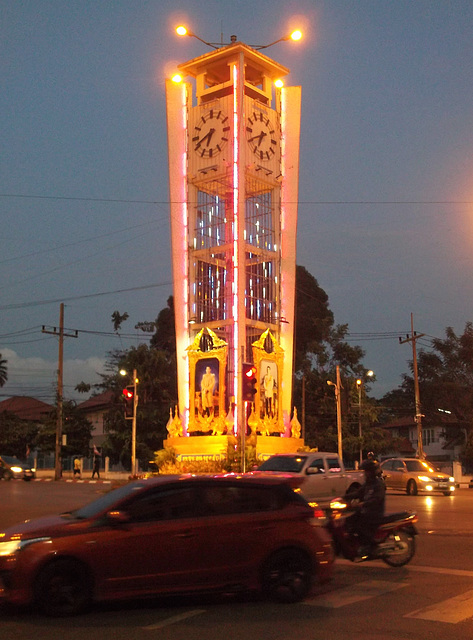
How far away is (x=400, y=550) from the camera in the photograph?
11.7 metres

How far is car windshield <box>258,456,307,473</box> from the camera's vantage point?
2100 cm

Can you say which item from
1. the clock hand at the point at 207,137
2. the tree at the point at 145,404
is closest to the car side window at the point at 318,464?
the clock hand at the point at 207,137

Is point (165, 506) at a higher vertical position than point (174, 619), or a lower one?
higher

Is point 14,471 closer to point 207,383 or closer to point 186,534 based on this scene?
point 207,383

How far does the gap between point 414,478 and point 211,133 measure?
22.0 m

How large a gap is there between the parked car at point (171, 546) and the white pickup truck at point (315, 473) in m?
10.7

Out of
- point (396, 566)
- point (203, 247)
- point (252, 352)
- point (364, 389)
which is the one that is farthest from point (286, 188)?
point (396, 566)

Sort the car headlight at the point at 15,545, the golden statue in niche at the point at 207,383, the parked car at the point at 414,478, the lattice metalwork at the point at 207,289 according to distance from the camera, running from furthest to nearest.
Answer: the lattice metalwork at the point at 207,289 → the golden statue in niche at the point at 207,383 → the parked car at the point at 414,478 → the car headlight at the point at 15,545

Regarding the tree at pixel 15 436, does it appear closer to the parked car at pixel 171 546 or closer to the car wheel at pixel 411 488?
the car wheel at pixel 411 488

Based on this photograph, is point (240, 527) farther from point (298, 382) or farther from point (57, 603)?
point (298, 382)

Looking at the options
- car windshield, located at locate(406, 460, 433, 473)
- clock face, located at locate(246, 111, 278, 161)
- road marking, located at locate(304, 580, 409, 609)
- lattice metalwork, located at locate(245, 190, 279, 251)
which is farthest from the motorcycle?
clock face, located at locate(246, 111, 278, 161)

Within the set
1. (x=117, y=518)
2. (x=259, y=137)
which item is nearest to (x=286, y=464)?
(x=117, y=518)

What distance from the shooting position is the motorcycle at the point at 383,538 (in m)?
11.2

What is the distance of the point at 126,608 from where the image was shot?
9.05m
